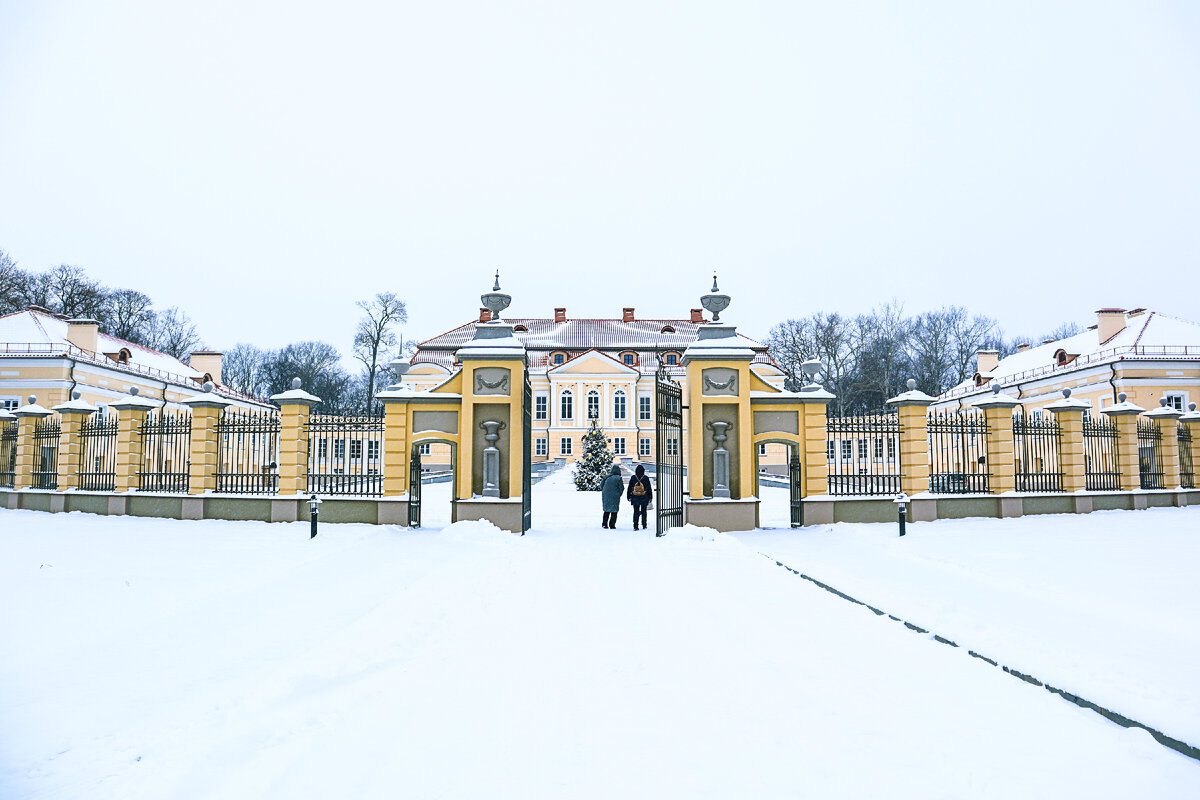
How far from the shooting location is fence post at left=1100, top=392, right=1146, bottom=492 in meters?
16.6

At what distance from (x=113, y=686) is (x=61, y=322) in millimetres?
39486

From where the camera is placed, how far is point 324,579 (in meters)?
8.29

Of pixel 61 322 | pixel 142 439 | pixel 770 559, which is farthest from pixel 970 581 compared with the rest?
pixel 61 322

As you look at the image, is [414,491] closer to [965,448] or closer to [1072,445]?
[965,448]

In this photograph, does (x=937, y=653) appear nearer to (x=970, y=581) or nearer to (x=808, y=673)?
(x=808, y=673)

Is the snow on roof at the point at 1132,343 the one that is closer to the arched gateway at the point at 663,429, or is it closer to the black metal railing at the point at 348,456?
the arched gateway at the point at 663,429

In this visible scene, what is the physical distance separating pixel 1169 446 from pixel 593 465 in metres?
19.0

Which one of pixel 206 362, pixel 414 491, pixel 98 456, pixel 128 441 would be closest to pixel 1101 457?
pixel 414 491

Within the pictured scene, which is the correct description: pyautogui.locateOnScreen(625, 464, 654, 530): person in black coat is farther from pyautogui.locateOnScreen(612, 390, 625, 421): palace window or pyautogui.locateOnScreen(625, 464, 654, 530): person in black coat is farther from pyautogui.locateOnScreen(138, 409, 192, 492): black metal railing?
pyautogui.locateOnScreen(612, 390, 625, 421): palace window

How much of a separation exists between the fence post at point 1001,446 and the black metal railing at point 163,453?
59.3 feet

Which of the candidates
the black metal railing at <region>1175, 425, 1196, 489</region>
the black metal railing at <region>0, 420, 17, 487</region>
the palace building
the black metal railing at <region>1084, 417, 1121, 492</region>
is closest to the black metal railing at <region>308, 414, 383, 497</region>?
the black metal railing at <region>0, 420, 17, 487</region>

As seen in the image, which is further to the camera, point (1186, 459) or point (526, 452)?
point (1186, 459)

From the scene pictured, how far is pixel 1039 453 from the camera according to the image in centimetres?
1589

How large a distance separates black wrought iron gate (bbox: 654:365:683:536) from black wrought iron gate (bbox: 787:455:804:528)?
7.98ft
